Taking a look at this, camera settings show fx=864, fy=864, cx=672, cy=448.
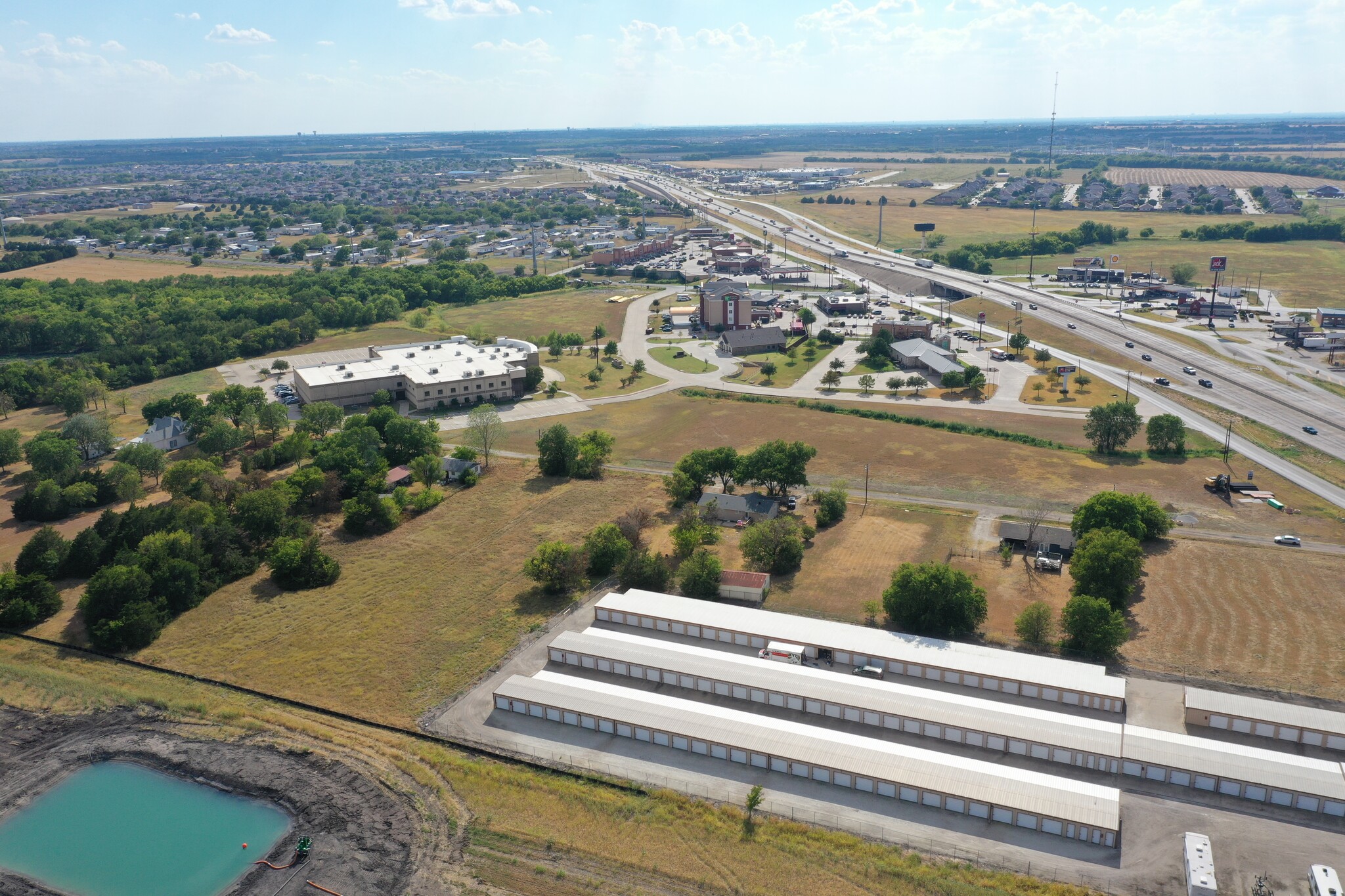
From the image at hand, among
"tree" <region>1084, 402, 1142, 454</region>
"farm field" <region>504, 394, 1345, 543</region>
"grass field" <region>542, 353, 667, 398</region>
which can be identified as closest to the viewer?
"farm field" <region>504, 394, 1345, 543</region>

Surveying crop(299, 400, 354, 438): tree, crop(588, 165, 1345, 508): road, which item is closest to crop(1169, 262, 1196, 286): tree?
crop(588, 165, 1345, 508): road

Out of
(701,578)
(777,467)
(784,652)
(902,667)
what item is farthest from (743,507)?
(902,667)

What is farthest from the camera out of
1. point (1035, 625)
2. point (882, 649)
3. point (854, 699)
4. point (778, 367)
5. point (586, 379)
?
point (778, 367)

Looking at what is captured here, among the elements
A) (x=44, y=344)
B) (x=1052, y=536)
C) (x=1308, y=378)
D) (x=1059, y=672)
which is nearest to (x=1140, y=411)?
(x=1308, y=378)

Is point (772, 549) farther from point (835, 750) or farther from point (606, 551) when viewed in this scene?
point (835, 750)

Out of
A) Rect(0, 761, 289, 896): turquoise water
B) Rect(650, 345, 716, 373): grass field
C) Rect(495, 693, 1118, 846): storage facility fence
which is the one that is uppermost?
Rect(650, 345, 716, 373): grass field

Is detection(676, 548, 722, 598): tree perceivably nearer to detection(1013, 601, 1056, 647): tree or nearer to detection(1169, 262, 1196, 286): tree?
detection(1013, 601, 1056, 647): tree

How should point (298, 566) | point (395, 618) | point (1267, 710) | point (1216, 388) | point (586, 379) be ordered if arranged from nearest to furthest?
point (1267, 710) → point (395, 618) → point (298, 566) → point (1216, 388) → point (586, 379)
